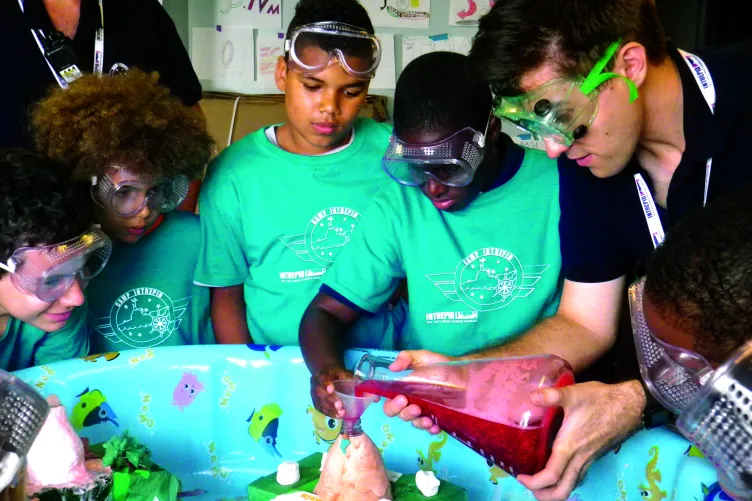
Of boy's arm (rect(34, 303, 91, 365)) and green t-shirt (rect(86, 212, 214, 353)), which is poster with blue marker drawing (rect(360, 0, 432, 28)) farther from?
boy's arm (rect(34, 303, 91, 365))

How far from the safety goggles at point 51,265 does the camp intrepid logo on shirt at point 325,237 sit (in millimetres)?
535

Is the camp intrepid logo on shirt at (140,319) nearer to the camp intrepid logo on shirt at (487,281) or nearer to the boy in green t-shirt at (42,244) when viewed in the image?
the boy in green t-shirt at (42,244)

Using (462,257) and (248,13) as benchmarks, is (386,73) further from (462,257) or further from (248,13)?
(462,257)

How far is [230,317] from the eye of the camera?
2.24 metres

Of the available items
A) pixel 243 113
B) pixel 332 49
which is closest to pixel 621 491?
pixel 332 49

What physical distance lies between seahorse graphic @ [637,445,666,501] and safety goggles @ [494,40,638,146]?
0.65 metres

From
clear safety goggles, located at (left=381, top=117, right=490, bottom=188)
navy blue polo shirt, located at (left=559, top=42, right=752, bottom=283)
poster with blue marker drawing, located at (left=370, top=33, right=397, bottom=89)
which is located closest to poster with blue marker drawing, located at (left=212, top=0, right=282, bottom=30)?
poster with blue marker drawing, located at (left=370, top=33, right=397, bottom=89)

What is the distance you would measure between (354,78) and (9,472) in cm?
151

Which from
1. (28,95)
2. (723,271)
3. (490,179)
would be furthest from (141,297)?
(723,271)

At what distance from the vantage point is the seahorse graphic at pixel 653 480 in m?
1.59

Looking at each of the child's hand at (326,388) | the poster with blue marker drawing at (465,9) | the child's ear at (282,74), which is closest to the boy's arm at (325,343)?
the child's hand at (326,388)

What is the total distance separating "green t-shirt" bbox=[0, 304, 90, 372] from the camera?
6.32ft

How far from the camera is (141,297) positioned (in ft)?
7.00

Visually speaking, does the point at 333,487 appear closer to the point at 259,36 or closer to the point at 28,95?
the point at 28,95
